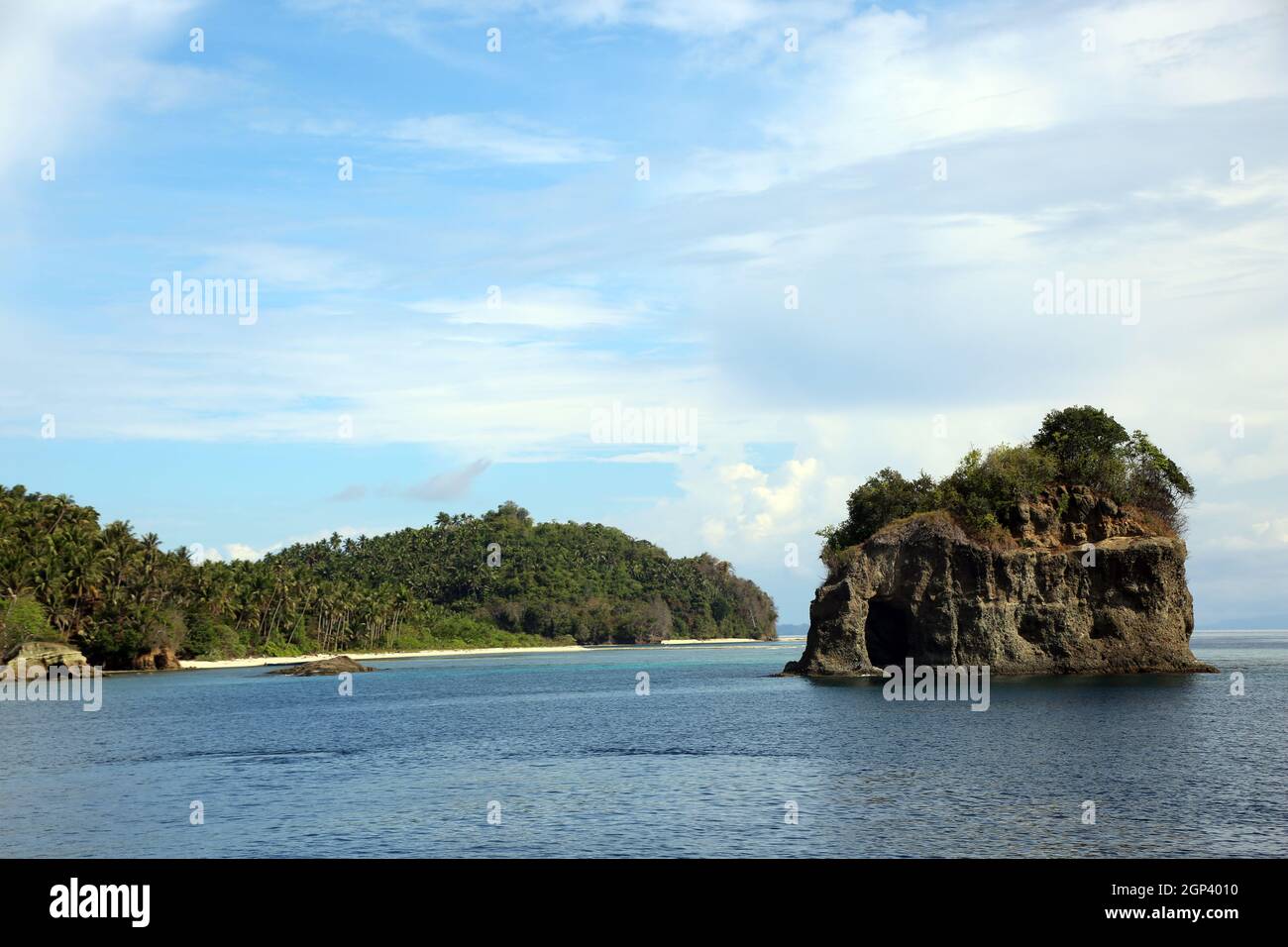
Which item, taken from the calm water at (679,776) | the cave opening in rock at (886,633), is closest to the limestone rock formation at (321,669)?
the calm water at (679,776)

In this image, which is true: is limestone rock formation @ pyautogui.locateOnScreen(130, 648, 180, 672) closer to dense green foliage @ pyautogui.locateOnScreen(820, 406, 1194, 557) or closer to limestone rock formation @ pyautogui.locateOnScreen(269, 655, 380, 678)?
limestone rock formation @ pyautogui.locateOnScreen(269, 655, 380, 678)

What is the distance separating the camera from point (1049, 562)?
81500 mm

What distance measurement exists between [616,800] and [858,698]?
3934 centimetres

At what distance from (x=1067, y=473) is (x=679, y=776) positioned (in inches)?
2141

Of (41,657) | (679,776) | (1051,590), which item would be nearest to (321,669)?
(41,657)

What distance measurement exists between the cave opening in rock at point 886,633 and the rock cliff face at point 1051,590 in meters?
8.24

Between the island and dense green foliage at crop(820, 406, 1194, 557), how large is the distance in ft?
0.29

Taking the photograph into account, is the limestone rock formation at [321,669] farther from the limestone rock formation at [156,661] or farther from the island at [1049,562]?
the island at [1049,562]

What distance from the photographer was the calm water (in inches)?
1217

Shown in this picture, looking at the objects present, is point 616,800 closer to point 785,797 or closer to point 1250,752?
point 785,797

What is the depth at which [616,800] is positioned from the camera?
37531 millimetres

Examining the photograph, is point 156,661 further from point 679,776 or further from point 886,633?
point 679,776

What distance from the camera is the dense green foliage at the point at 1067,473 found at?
8375 centimetres
